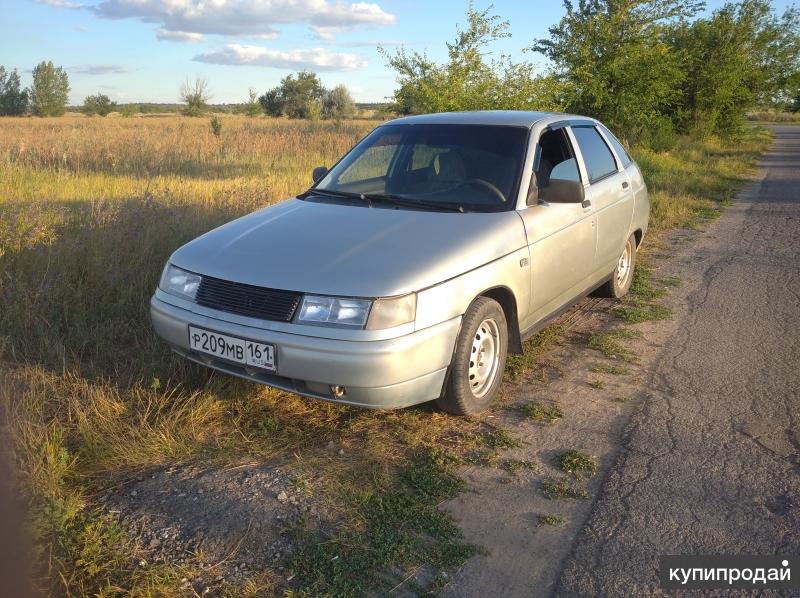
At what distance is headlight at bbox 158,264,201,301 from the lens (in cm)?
348

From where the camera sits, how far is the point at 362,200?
4.24 metres

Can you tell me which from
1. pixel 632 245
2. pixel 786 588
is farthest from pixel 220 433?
pixel 632 245

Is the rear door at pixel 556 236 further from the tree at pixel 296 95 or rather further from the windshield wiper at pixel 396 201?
the tree at pixel 296 95

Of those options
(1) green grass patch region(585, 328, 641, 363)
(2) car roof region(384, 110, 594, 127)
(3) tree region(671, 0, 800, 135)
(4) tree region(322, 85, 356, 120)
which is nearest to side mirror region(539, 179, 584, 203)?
(2) car roof region(384, 110, 594, 127)

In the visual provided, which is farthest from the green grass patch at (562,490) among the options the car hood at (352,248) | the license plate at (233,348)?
the license plate at (233,348)

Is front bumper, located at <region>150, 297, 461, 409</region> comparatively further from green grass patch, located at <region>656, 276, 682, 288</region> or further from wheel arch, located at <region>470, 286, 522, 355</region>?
green grass patch, located at <region>656, 276, 682, 288</region>

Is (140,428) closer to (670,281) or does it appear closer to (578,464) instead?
(578,464)

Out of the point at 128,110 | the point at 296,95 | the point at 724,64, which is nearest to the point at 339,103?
the point at 296,95

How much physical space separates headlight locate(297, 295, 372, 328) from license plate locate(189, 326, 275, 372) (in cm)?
24

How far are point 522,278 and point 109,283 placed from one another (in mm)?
3294

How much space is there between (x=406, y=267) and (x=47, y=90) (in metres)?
68.5

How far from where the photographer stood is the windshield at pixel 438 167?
161 inches

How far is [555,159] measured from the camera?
4.58 meters

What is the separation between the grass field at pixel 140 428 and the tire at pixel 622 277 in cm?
132
